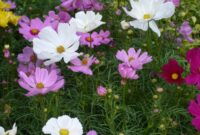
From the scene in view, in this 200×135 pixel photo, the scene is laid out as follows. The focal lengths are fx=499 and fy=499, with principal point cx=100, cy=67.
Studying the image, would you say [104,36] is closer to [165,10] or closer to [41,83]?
[165,10]

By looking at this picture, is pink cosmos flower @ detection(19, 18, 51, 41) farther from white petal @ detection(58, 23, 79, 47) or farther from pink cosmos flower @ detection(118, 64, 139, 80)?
pink cosmos flower @ detection(118, 64, 139, 80)

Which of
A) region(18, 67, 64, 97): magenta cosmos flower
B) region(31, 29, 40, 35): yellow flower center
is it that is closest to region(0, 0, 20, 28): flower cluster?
region(31, 29, 40, 35): yellow flower center

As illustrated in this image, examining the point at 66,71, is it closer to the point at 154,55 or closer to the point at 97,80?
the point at 97,80

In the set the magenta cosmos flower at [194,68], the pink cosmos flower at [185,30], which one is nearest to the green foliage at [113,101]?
the pink cosmos flower at [185,30]

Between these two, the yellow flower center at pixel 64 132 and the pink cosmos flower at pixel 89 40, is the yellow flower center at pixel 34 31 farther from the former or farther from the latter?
the yellow flower center at pixel 64 132

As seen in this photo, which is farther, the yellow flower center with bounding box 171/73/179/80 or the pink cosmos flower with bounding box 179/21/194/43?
the pink cosmos flower with bounding box 179/21/194/43

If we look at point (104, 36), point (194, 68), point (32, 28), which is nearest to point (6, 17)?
point (32, 28)
